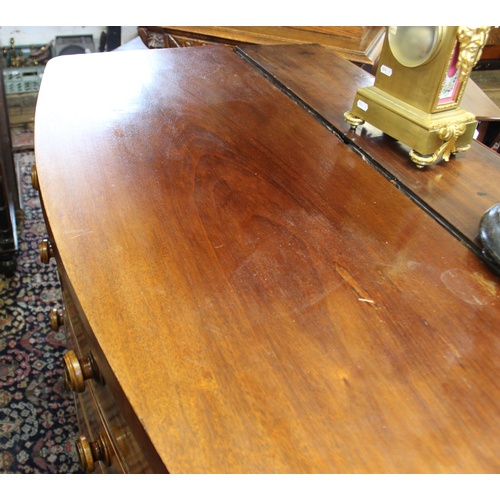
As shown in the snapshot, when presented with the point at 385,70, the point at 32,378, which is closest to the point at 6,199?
the point at 32,378

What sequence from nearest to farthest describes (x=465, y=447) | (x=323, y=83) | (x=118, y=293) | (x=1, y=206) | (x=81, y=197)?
(x=465, y=447)
(x=118, y=293)
(x=81, y=197)
(x=323, y=83)
(x=1, y=206)

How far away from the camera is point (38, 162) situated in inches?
33.0

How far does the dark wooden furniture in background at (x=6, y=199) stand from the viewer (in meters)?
1.57

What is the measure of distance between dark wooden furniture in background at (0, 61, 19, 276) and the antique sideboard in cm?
59

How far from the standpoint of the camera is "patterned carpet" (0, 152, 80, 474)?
126 centimetres

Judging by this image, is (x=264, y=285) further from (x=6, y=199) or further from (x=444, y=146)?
(x=6, y=199)

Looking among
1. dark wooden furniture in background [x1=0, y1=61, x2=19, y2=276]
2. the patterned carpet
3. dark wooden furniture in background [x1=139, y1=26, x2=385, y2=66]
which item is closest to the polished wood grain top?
dark wooden furniture in background [x1=139, y1=26, x2=385, y2=66]

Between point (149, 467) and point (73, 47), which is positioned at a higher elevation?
point (149, 467)

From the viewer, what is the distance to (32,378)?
1440 mm

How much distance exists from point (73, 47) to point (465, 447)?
8.89 feet

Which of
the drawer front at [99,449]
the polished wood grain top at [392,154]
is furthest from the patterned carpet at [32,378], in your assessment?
the polished wood grain top at [392,154]
